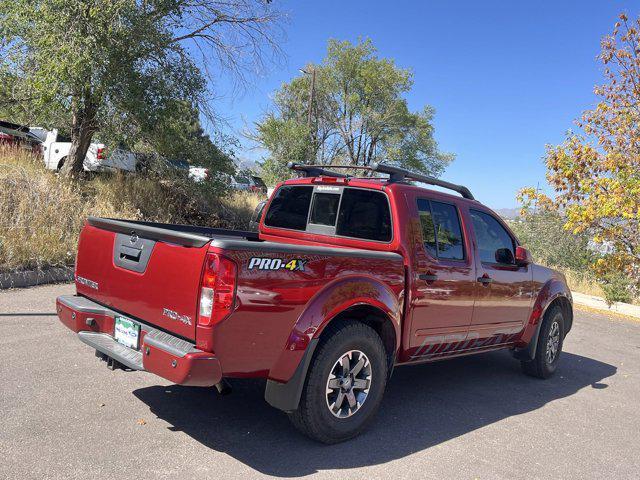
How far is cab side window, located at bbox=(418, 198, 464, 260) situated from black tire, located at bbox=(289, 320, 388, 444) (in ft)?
3.42

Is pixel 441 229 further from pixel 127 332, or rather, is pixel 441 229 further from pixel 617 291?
pixel 617 291

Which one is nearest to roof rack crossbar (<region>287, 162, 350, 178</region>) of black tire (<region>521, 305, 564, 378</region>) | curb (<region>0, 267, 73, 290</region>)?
black tire (<region>521, 305, 564, 378</region>)

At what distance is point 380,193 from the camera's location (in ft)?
14.0

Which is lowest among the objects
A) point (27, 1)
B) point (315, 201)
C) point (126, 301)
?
point (126, 301)

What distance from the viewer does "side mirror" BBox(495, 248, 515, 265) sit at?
5.11m

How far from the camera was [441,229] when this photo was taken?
14.8 feet

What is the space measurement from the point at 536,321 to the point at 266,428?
3367 mm

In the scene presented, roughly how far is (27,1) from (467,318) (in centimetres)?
988

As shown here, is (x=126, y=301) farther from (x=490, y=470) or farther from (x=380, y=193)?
(x=490, y=470)

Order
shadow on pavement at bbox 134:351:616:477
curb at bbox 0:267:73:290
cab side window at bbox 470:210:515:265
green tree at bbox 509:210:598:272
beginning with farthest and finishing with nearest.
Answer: green tree at bbox 509:210:598:272, curb at bbox 0:267:73:290, cab side window at bbox 470:210:515:265, shadow on pavement at bbox 134:351:616:477

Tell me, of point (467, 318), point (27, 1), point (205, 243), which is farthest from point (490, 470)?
point (27, 1)

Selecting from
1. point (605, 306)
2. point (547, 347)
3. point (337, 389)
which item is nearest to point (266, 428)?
point (337, 389)

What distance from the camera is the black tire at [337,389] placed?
3396 millimetres

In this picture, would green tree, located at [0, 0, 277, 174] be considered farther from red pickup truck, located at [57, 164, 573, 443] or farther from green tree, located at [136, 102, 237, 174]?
red pickup truck, located at [57, 164, 573, 443]
